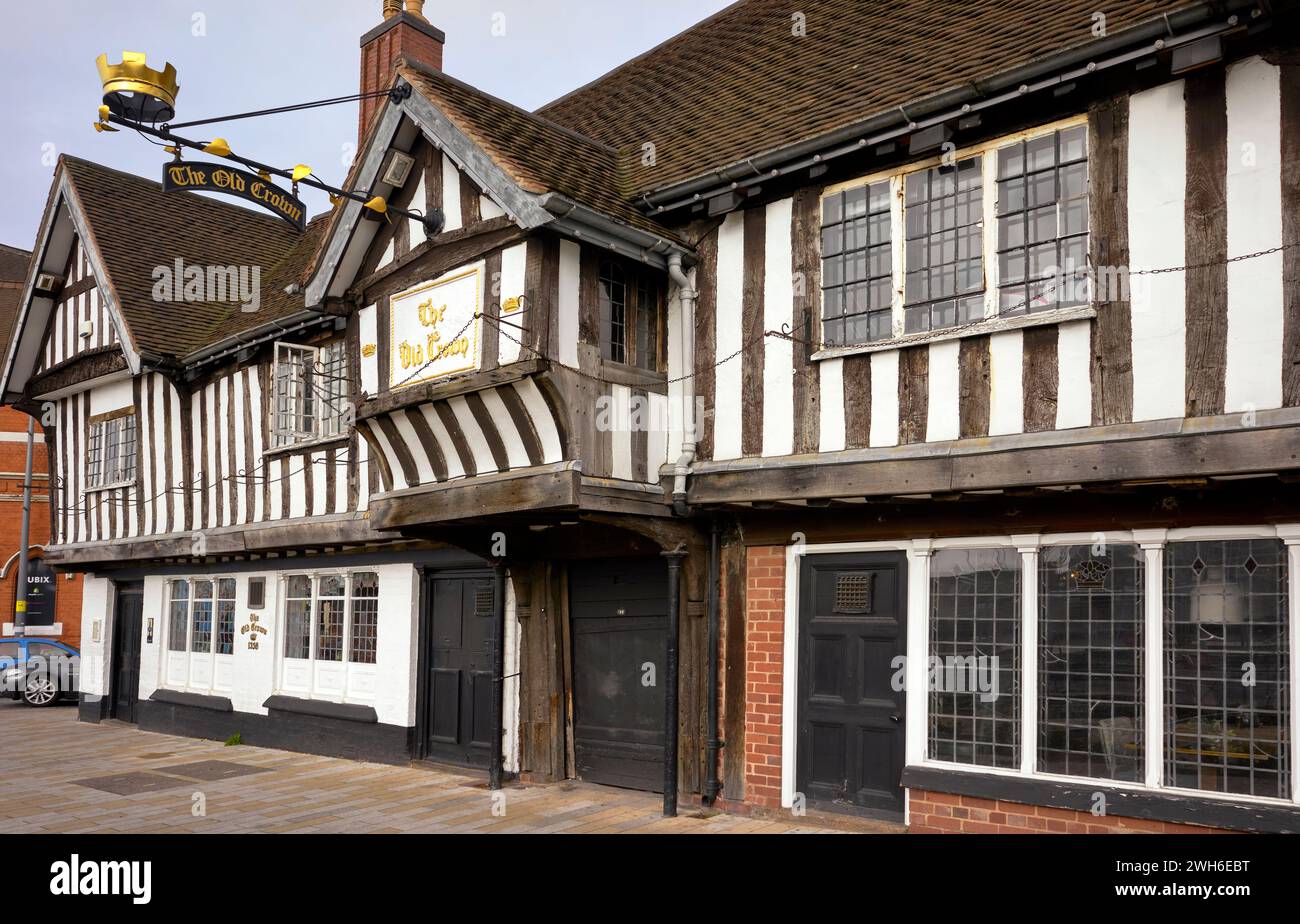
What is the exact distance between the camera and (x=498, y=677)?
1110 centimetres

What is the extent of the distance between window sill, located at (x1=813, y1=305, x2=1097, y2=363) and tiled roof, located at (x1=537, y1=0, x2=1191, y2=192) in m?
1.65

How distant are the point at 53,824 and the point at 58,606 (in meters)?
22.8

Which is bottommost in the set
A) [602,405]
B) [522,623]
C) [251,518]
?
[522,623]

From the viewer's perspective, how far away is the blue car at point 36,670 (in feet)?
71.5

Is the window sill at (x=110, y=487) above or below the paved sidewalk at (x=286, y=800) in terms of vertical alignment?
above

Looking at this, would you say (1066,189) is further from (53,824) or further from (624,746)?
(53,824)

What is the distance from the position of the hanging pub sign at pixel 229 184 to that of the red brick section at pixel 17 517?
20874 millimetres

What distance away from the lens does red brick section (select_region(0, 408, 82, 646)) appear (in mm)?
28641

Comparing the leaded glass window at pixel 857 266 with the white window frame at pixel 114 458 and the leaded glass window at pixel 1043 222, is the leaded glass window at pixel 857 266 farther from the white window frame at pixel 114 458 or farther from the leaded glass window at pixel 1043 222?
the white window frame at pixel 114 458

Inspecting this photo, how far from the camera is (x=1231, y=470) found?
6469 millimetres

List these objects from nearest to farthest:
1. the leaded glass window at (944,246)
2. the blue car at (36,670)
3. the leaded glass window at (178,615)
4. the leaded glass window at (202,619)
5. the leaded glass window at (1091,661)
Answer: the leaded glass window at (1091,661), the leaded glass window at (944,246), the leaded glass window at (202,619), the leaded glass window at (178,615), the blue car at (36,670)

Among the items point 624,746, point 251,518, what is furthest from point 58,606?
point 624,746

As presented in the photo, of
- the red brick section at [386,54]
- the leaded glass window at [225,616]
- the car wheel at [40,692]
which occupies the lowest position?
the car wheel at [40,692]

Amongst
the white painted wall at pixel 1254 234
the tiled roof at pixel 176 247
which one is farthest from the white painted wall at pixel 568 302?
the tiled roof at pixel 176 247
